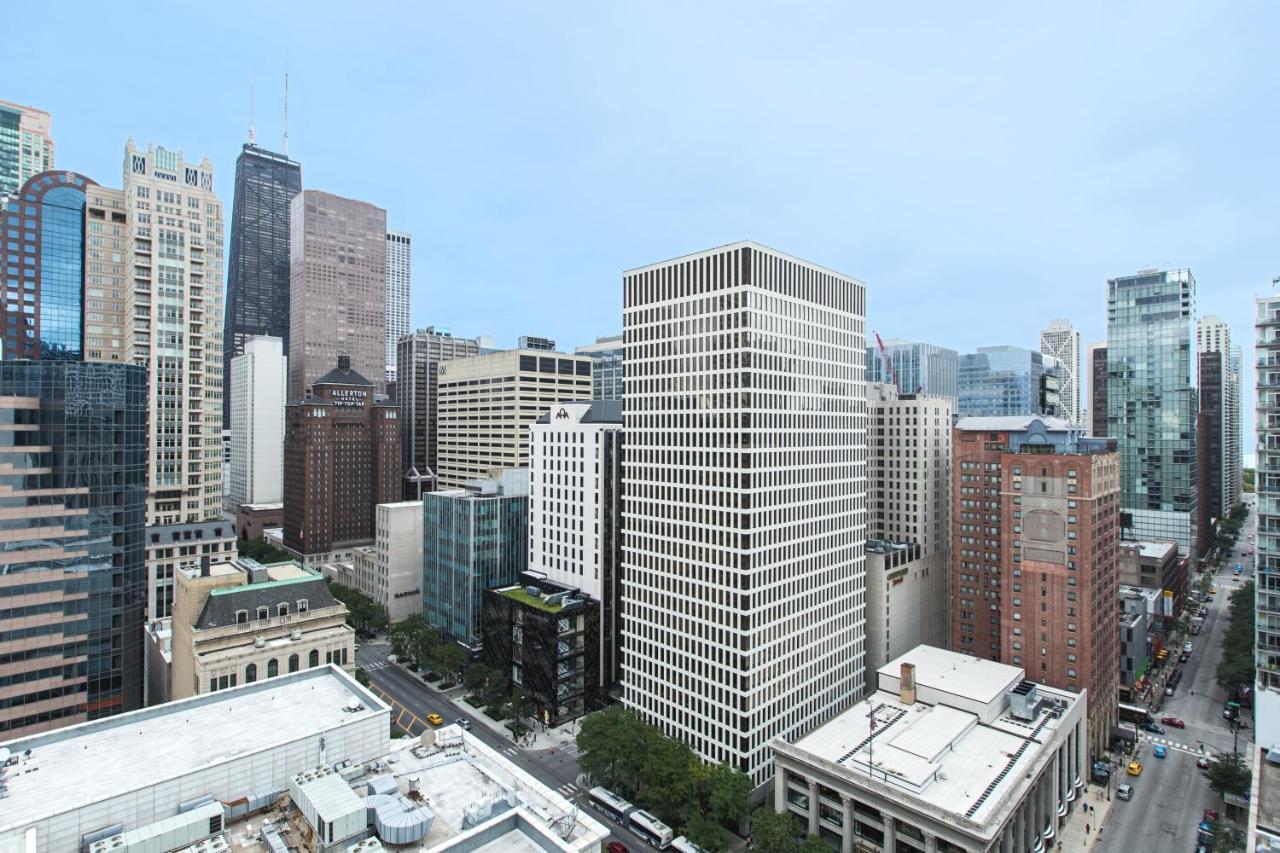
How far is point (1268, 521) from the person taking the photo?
91750mm

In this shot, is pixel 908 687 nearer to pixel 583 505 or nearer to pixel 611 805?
pixel 611 805

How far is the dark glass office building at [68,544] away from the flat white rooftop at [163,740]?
31.8m

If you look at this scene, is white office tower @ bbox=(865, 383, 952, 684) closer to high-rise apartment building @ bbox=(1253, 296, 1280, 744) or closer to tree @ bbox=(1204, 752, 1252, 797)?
tree @ bbox=(1204, 752, 1252, 797)

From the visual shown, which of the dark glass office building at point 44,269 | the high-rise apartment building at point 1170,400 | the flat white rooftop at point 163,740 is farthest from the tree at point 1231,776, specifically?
the dark glass office building at point 44,269

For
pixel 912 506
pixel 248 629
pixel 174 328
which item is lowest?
pixel 248 629

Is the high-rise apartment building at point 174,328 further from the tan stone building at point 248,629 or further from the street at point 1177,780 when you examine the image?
the street at point 1177,780

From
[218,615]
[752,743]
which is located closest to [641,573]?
[752,743]

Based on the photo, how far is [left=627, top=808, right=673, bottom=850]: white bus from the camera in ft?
254

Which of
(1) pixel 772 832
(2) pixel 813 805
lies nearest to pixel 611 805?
(1) pixel 772 832

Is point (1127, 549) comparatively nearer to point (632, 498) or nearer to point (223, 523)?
point (632, 498)

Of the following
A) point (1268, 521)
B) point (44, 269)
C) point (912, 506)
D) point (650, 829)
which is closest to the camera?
point (650, 829)

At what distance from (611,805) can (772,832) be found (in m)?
23.5

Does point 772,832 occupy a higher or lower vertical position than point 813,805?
higher

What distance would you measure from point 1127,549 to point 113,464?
19963 centimetres
